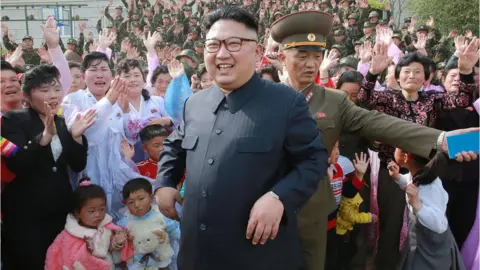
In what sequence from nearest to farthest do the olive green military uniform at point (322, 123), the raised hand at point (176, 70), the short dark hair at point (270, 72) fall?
the olive green military uniform at point (322, 123) < the short dark hair at point (270, 72) < the raised hand at point (176, 70)

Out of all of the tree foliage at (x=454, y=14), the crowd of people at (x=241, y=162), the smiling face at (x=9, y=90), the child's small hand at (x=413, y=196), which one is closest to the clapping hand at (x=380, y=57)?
the crowd of people at (x=241, y=162)

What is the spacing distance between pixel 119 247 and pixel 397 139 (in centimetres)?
174

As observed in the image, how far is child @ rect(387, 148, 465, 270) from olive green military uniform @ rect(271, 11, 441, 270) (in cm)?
72

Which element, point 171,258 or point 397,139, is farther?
point 171,258

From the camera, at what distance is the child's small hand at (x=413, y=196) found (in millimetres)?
2969

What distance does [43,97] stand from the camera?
8.77 ft

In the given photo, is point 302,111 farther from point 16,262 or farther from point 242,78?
point 16,262

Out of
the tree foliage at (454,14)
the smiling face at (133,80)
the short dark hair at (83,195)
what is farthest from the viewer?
the tree foliage at (454,14)

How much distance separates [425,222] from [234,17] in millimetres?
1885

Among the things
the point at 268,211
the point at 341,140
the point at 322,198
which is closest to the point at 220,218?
the point at 268,211

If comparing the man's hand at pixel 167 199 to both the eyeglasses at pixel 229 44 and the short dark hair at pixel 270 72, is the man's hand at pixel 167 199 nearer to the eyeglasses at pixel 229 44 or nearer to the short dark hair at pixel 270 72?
the eyeglasses at pixel 229 44

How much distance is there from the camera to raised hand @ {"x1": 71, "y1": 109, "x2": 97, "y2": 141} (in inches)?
104

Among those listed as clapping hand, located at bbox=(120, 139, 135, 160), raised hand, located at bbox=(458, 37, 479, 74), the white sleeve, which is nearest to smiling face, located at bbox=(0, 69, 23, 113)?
clapping hand, located at bbox=(120, 139, 135, 160)

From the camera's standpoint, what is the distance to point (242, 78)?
1912mm
